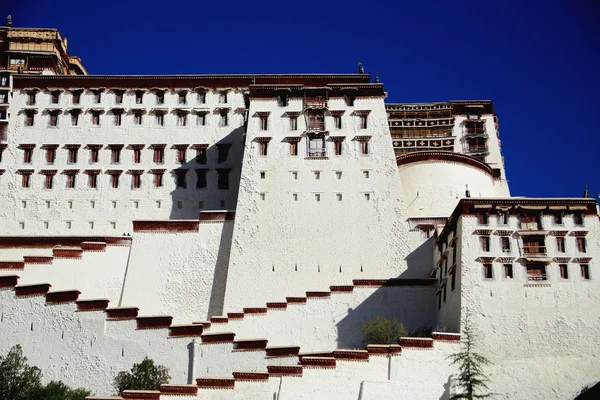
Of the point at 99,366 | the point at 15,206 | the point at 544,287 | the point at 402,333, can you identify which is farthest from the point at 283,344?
the point at 15,206

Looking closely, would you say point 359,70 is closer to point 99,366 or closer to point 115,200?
point 115,200

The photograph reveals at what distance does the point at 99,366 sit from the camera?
41.1m

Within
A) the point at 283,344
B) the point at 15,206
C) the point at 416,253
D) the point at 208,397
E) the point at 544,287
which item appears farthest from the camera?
the point at 15,206

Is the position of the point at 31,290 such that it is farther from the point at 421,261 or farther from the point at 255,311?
the point at 421,261

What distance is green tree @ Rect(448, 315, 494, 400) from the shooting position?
1328 inches

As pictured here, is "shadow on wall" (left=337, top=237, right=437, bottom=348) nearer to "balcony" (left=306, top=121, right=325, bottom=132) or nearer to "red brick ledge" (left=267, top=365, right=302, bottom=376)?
"red brick ledge" (left=267, top=365, right=302, bottom=376)

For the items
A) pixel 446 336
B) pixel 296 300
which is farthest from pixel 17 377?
pixel 446 336

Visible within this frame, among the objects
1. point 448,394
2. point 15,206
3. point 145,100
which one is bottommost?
point 448,394

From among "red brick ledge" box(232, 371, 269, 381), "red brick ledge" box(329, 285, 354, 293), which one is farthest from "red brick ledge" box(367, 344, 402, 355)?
"red brick ledge" box(329, 285, 354, 293)

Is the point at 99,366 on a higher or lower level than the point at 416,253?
lower

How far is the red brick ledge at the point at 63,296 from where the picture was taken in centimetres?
4238

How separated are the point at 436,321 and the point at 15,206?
26.6 metres

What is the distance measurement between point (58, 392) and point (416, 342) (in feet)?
47.4

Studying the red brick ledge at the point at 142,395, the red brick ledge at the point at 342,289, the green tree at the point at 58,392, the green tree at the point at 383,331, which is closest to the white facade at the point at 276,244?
the red brick ledge at the point at 342,289
